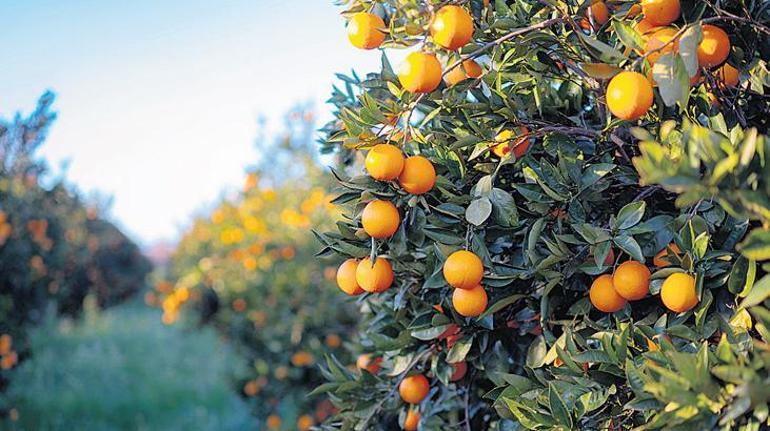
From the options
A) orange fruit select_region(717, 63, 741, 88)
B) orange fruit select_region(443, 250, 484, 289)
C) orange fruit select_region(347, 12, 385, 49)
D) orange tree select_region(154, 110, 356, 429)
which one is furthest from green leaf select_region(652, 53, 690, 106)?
orange tree select_region(154, 110, 356, 429)

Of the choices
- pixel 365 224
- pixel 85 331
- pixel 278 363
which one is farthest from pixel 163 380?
pixel 365 224

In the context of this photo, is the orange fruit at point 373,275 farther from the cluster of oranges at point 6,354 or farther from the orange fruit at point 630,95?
the cluster of oranges at point 6,354

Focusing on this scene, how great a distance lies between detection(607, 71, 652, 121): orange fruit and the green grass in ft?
13.0

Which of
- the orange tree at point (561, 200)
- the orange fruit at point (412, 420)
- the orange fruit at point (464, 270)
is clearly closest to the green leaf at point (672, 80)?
the orange tree at point (561, 200)

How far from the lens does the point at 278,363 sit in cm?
412

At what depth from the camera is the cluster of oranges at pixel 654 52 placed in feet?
3.22

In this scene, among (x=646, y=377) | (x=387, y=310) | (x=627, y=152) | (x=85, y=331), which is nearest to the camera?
(x=646, y=377)

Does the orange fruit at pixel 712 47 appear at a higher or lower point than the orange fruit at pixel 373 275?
higher

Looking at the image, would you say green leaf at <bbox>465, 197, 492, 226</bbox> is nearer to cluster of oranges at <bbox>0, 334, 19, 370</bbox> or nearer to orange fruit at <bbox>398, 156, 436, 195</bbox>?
orange fruit at <bbox>398, 156, 436, 195</bbox>

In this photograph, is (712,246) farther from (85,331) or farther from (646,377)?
(85,331)

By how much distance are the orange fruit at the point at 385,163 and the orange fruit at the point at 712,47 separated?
0.49 meters

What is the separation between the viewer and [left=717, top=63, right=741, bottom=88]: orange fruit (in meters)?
1.15

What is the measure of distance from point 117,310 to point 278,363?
24.4ft

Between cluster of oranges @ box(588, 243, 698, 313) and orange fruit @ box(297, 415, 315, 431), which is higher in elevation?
cluster of oranges @ box(588, 243, 698, 313)
